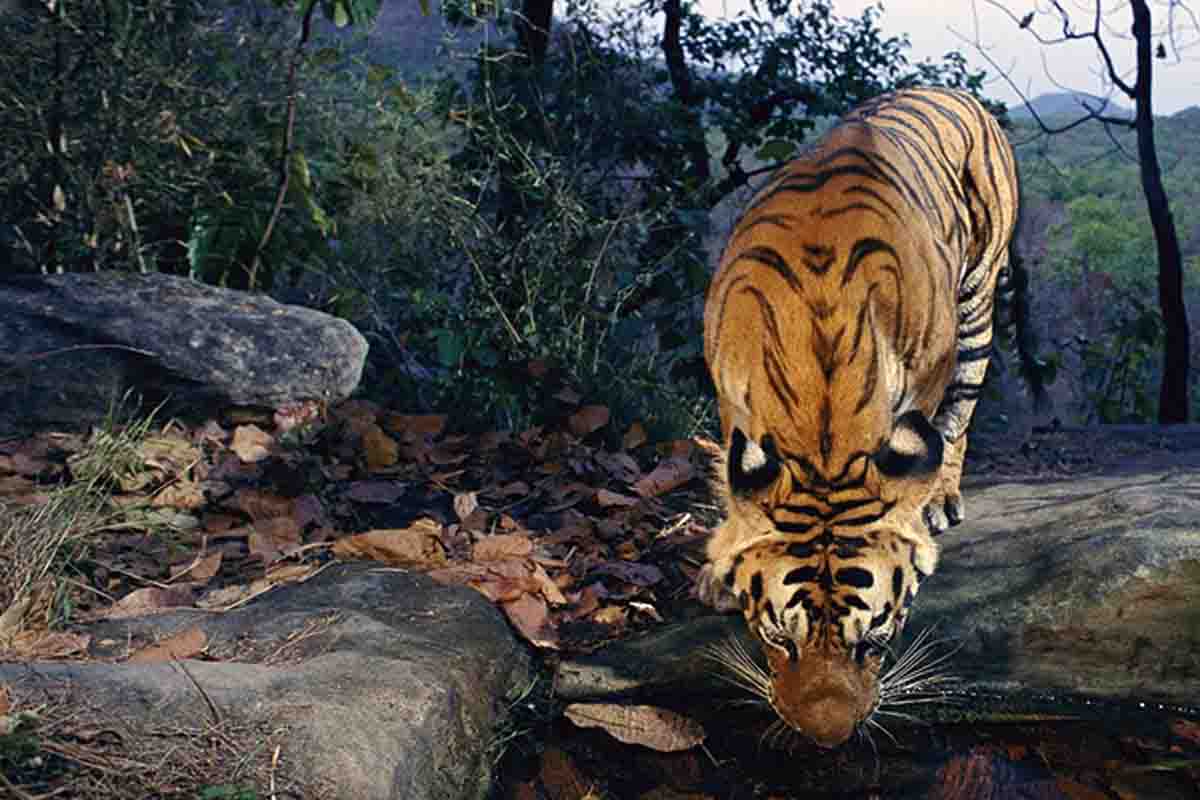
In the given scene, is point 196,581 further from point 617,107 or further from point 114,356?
point 617,107

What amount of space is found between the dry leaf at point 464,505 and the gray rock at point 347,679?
928 millimetres

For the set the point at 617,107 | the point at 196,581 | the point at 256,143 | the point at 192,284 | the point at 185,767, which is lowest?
the point at 196,581

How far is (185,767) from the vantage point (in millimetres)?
2322

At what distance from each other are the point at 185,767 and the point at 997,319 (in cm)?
735

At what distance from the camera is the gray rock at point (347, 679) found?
248cm

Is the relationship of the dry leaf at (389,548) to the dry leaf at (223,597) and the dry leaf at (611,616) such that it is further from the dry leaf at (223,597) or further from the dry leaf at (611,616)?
the dry leaf at (611,616)

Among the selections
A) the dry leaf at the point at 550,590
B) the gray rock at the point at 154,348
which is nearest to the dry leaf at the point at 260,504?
the gray rock at the point at 154,348

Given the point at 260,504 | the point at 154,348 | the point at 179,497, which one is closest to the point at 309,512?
the point at 260,504

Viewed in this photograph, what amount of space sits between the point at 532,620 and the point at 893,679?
1.13 metres

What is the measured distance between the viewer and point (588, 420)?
5.65 m

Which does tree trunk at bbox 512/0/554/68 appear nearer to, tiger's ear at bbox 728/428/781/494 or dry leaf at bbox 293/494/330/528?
dry leaf at bbox 293/494/330/528

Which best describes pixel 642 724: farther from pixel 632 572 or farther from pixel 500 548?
Answer: pixel 500 548

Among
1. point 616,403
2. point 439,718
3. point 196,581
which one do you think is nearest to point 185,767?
point 439,718

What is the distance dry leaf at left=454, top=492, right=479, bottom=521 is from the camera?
184 inches
